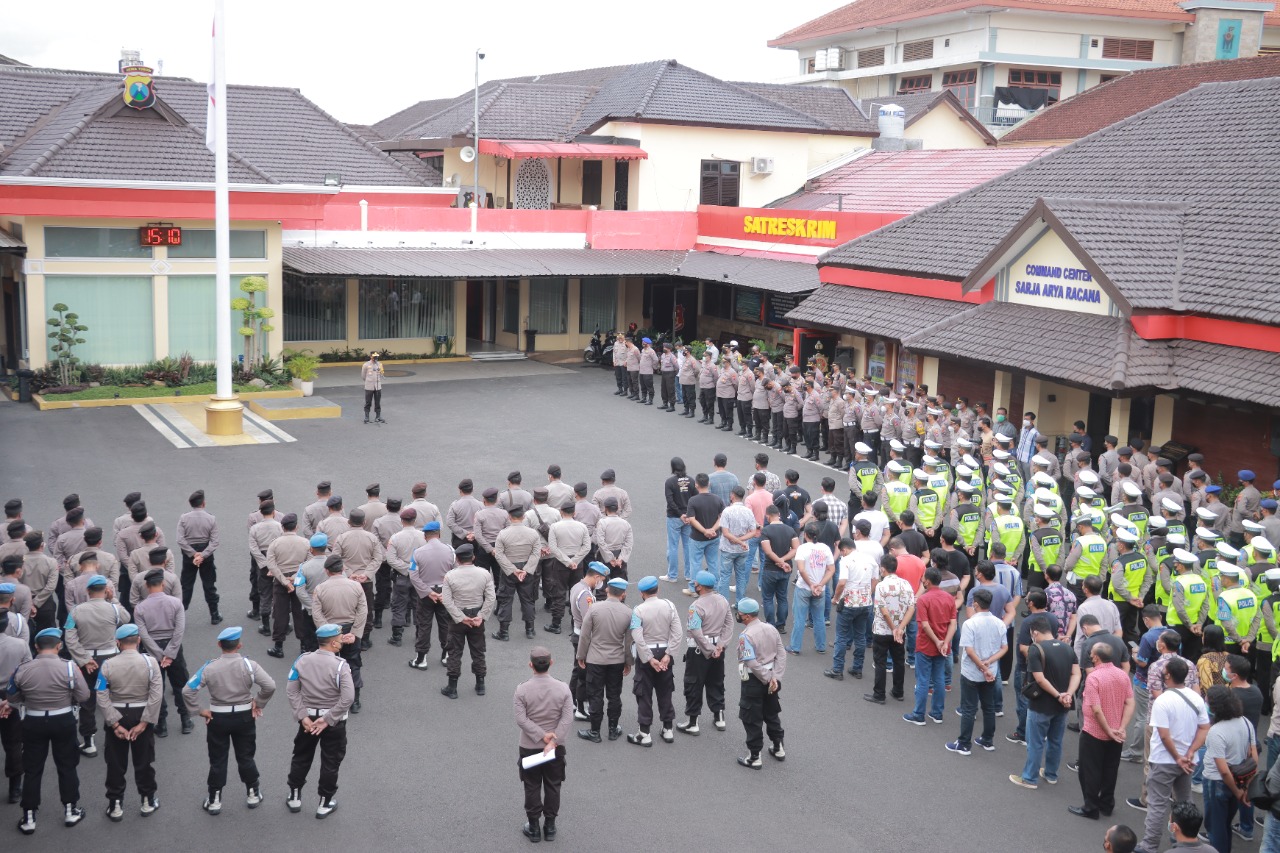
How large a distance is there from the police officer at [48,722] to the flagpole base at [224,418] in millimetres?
13979

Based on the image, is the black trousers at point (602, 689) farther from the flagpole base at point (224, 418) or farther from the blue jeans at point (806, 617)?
the flagpole base at point (224, 418)

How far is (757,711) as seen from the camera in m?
10.3

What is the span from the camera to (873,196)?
107 feet

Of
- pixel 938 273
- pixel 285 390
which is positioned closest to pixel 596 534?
pixel 938 273

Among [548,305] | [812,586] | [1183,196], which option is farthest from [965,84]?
[812,586]

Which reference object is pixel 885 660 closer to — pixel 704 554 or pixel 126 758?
pixel 704 554

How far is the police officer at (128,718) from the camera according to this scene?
9.16 metres

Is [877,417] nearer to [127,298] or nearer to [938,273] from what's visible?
[938,273]

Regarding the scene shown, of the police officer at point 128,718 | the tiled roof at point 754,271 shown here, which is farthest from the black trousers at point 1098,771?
the tiled roof at point 754,271

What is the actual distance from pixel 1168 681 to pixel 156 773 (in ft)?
26.8

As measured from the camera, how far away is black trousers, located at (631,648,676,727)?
10.8 metres

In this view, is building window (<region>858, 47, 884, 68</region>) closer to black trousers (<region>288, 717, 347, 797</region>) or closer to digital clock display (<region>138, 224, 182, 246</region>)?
digital clock display (<region>138, 224, 182, 246</region>)

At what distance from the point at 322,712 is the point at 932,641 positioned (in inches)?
218

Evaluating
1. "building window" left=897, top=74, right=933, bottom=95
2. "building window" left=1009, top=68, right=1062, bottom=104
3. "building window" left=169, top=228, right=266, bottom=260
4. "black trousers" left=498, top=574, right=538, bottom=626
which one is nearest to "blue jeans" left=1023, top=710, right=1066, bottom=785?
"black trousers" left=498, top=574, right=538, bottom=626
